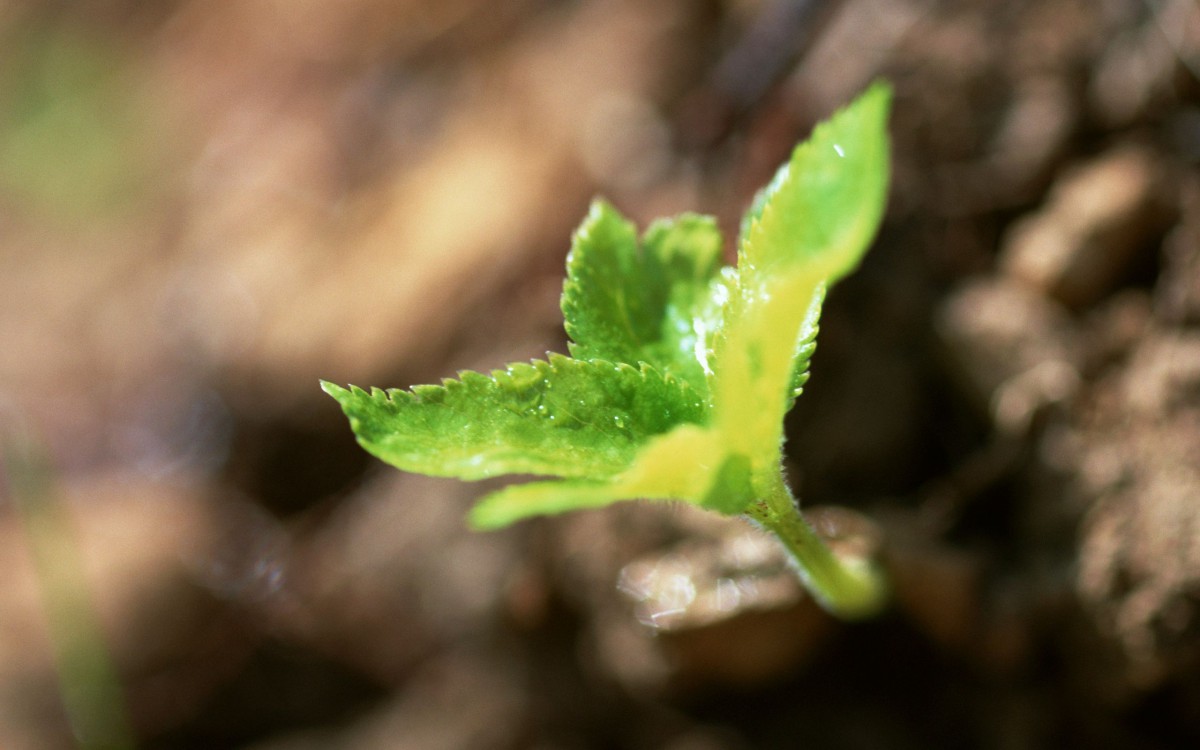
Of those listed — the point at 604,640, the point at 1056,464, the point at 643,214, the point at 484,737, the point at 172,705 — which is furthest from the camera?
the point at 172,705

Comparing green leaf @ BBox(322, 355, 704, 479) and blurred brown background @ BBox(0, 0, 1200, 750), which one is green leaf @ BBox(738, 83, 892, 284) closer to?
green leaf @ BBox(322, 355, 704, 479)

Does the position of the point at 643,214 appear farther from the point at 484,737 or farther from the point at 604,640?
the point at 484,737

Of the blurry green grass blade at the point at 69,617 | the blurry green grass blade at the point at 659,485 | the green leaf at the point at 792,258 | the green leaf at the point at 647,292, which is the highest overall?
the blurry green grass blade at the point at 69,617

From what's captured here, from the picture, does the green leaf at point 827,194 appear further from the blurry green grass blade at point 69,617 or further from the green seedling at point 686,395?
the blurry green grass blade at point 69,617

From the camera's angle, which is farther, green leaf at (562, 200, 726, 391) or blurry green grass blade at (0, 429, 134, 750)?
blurry green grass blade at (0, 429, 134, 750)

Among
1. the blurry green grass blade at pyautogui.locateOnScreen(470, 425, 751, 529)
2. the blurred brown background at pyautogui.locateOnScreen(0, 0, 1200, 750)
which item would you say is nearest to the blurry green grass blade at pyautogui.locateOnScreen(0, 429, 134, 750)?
the blurred brown background at pyautogui.locateOnScreen(0, 0, 1200, 750)

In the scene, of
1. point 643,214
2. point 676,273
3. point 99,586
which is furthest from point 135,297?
point 676,273

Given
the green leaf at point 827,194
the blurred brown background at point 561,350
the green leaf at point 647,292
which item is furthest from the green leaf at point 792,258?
the blurred brown background at point 561,350

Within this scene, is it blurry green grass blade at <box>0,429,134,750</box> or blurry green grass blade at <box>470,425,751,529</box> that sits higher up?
blurry green grass blade at <box>0,429,134,750</box>
